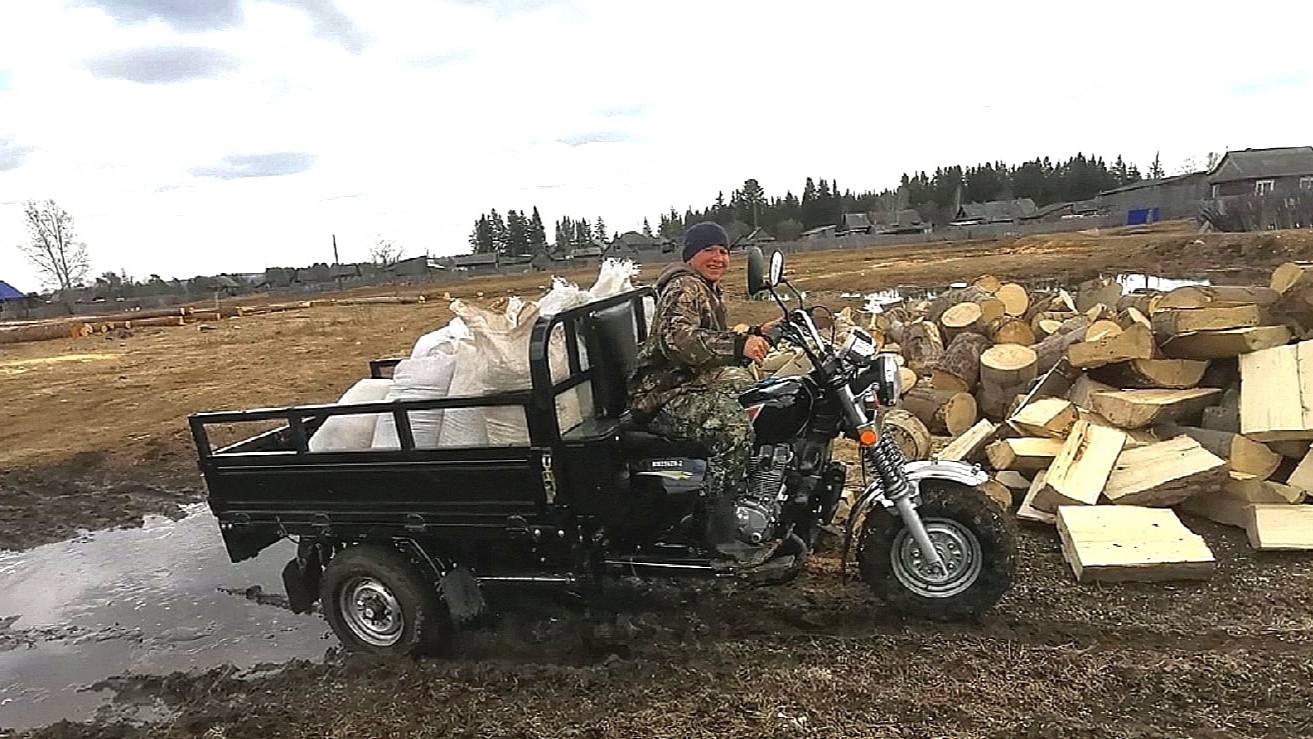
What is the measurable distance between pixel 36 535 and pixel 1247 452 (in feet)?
30.2

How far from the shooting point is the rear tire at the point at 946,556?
3.92m

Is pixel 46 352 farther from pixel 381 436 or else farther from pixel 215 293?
pixel 215 293

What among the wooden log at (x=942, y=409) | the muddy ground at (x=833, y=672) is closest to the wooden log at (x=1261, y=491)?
the muddy ground at (x=833, y=672)

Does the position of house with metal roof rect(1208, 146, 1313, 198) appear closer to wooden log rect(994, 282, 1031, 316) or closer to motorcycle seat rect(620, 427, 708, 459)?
wooden log rect(994, 282, 1031, 316)

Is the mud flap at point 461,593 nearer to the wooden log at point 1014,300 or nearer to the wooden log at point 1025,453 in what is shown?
the wooden log at point 1025,453

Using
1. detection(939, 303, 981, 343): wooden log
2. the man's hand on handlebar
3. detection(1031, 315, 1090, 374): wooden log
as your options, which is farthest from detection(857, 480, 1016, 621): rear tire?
detection(939, 303, 981, 343): wooden log

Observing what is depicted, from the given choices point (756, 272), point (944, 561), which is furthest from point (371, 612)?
point (944, 561)

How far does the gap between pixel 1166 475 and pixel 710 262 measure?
3133 millimetres

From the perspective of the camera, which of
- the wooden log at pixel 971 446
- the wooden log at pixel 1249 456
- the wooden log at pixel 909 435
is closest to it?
the wooden log at pixel 1249 456

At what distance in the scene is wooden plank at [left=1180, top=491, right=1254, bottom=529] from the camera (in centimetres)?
501

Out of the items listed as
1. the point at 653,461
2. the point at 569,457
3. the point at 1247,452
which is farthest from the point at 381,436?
the point at 1247,452

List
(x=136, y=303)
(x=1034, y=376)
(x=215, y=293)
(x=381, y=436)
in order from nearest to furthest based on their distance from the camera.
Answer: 1. (x=381, y=436)
2. (x=1034, y=376)
3. (x=136, y=303)
4. (x=215, y=293)

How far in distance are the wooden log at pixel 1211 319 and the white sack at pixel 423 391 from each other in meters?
4.81

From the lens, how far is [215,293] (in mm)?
68062
